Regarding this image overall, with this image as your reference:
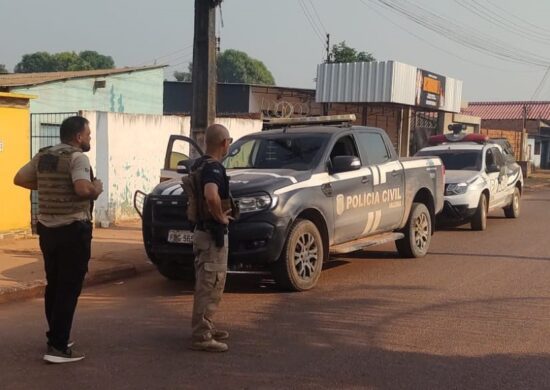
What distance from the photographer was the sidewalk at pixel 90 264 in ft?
26.0

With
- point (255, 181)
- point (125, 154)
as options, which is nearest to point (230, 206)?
point (255, 181)

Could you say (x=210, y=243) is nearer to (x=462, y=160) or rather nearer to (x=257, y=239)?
(x=257, y=239)

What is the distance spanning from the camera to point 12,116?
437 inches

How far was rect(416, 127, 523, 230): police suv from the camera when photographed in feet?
43.2

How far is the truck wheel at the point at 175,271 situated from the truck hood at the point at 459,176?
6480 millimetres

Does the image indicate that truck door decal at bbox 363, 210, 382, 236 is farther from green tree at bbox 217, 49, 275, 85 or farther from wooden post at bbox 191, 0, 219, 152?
green tree at bbox 217, 49, 275, 85

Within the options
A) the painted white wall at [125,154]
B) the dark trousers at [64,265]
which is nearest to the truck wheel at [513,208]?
the painted white wall at [125,154]

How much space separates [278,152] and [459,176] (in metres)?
5.96

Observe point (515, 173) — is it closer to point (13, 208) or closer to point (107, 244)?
point (107, 244)

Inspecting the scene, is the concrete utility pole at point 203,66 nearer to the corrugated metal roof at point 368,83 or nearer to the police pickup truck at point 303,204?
the police pickup truck at point 303,204

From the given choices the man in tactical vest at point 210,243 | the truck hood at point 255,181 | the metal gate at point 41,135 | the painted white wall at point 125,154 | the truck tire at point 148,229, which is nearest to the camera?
the man in tactical vest at point 210,243

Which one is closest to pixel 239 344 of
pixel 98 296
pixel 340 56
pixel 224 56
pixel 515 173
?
pixel 98 296

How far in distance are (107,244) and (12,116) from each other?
8.21 feet

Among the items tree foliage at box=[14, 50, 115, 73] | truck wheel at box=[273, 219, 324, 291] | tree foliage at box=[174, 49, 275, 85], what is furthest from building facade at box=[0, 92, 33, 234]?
tree foliage at box=[174, 49, 275, 85]
